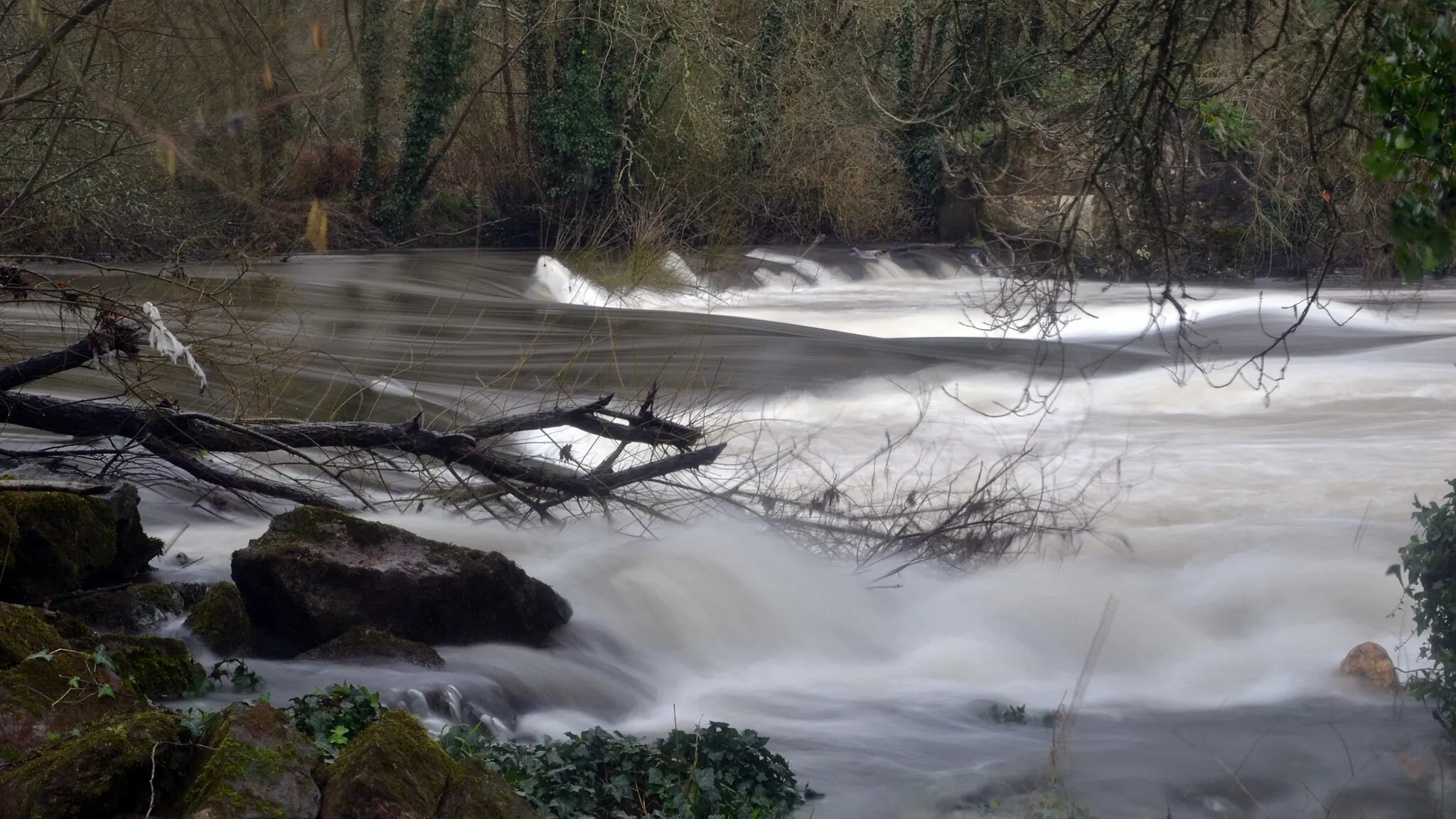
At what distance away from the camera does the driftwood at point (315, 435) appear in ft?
19.9

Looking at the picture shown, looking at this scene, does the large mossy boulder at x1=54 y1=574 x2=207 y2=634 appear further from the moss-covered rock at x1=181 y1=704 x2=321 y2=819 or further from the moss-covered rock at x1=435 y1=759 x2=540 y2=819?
the moss-covered rock at x1=435 y1=759 x2=540 y2=819

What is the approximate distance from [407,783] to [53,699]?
3.71 ft

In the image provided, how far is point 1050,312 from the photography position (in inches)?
224

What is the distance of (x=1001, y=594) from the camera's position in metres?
8.05

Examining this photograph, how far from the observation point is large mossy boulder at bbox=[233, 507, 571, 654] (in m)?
5.88

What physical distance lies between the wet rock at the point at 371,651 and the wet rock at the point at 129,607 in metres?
0.65

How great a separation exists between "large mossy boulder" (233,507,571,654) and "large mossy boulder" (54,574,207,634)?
32 cm

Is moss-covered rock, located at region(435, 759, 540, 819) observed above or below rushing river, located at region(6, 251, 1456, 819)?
above

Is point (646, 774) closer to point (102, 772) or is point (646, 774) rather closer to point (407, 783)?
point (407, 783)

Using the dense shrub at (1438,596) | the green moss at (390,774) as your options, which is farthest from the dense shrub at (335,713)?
the dense shrub at (1438,596)

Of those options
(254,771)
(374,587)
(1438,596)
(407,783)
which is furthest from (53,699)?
(1438,596)

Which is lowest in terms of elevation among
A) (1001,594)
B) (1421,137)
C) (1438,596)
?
(1001,594)

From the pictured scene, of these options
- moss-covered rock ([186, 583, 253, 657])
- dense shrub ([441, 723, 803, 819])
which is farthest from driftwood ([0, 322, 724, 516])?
dense shrub ([441, 723, 803, 819])

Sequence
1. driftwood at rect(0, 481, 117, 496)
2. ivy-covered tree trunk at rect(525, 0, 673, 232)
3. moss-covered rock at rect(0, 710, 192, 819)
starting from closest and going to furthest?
moss-covered rock at rect(0, 710, 192, 819) → driftwood at rect(0, 481, 117, 496) → ivy-covered tree trunk at rect(525, 0, 673, 232)
